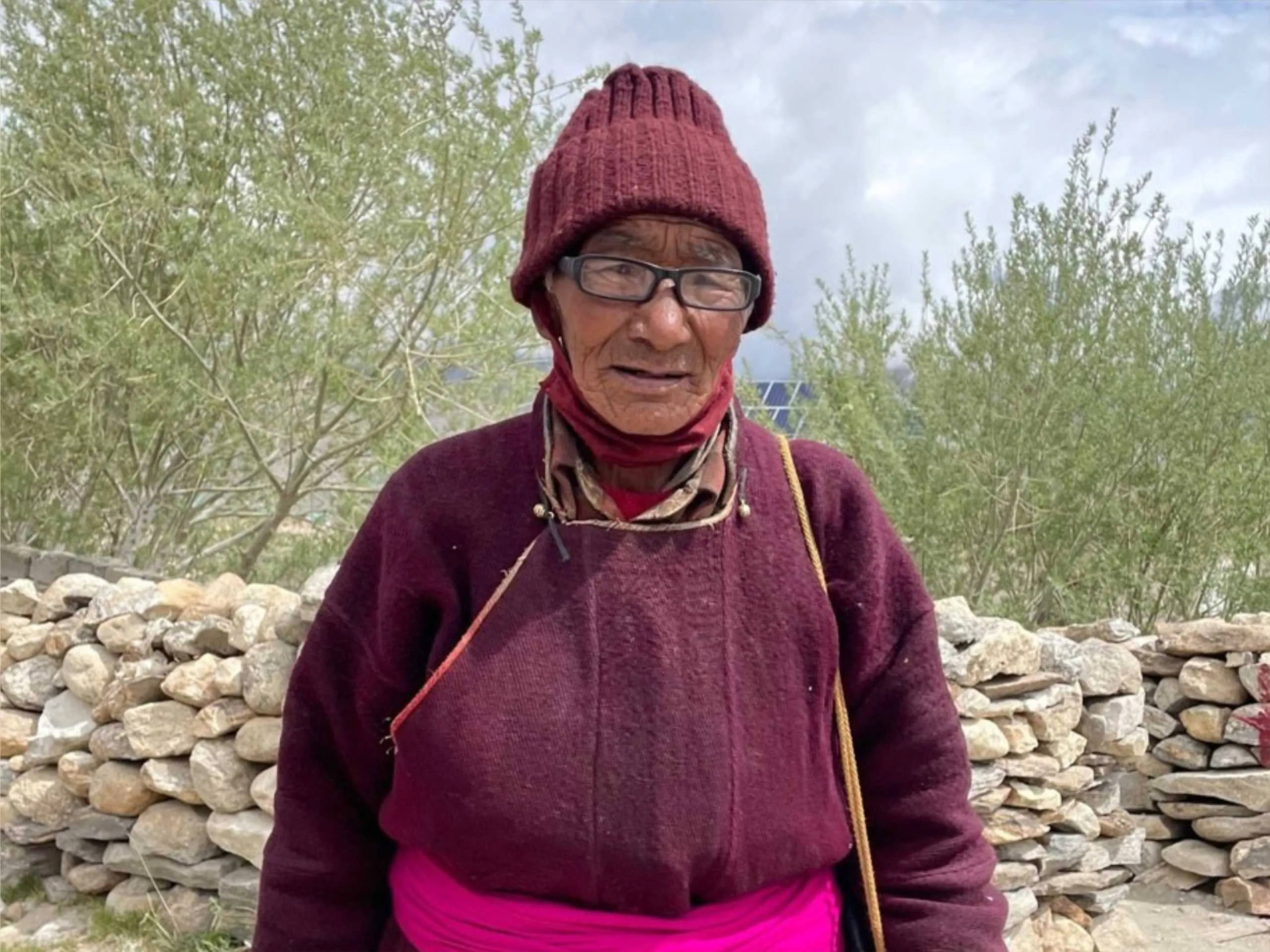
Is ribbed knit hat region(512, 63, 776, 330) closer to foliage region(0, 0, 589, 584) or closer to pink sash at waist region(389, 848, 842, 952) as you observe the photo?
pink sash at waist region(389, 848, 842, 952)

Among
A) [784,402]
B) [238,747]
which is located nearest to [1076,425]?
[784,402]

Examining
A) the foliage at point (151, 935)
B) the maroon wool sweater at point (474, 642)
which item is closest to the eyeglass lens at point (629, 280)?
the maroon wool sweater at point (474, 642)

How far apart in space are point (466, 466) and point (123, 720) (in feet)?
8.83

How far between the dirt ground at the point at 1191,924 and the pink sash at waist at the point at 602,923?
328cm

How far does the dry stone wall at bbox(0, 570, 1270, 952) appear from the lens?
A: 3.26 m

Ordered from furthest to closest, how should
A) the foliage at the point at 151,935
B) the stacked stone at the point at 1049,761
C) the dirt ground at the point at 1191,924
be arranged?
1. the dirt ground at the point at 1191,924
2. the stacked stone at the point at 1049,761
3. the foliage at the point at 151,935

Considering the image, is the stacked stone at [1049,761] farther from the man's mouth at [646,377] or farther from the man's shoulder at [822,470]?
the man's mouth at [646,377]

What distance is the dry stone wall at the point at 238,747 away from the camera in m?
3.26

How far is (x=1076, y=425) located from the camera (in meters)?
5.09

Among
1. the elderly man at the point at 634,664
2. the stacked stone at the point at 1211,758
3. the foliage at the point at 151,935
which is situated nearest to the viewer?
the elderly man at the point at 634,664

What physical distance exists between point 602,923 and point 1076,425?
4.53 metres

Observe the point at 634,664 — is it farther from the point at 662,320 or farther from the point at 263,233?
the point at 263,233

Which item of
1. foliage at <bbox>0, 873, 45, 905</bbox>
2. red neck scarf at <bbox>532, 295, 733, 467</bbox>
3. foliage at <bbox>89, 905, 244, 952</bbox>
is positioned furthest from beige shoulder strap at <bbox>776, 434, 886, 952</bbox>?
foliage at <bbox>0, 873, 45, 905</bbox>

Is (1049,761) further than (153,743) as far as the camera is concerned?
Yes
